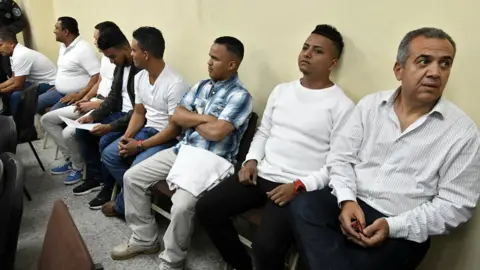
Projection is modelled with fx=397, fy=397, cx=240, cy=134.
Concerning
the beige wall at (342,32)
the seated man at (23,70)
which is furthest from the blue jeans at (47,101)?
the beige wall at (342,32)

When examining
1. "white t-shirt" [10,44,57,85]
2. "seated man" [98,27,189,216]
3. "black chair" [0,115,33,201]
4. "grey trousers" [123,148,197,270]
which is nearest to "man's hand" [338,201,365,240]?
"grey trousers" [123,148,197,270]

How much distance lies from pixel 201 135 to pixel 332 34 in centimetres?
87

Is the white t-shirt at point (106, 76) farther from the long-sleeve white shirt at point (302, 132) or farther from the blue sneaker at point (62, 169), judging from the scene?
the long-sleeve white shirt at point (302, 132)

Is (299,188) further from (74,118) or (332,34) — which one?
(74,118)

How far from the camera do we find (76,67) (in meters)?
3.65

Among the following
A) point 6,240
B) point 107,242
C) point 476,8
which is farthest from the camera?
point 107,242

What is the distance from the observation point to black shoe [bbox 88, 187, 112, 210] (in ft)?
9.22

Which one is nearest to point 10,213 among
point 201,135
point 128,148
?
point 201,135

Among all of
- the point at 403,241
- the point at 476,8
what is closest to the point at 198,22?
the point at 476,8

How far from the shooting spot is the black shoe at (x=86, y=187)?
9.94 ft

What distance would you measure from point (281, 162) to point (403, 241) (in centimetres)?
73

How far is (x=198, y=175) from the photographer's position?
80.6 inches

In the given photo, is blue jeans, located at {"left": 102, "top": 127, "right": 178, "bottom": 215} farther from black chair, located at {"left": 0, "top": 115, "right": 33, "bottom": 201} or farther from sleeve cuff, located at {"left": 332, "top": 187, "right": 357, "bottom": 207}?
sleeve cuff, located at {"left": 332, "top": 187, "right": 357, "bottom": 207}

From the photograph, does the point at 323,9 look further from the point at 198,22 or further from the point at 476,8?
the point at 198,22
